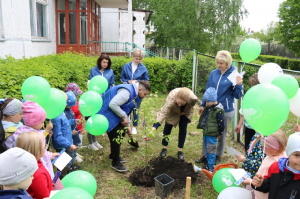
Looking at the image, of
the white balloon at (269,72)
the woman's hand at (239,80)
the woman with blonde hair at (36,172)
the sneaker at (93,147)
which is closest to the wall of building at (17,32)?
the sneaker at (93,147)

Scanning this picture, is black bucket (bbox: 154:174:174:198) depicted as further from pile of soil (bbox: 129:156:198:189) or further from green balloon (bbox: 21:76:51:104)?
green balloon (bbox: 21:76:51:104)

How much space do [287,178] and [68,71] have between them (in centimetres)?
495

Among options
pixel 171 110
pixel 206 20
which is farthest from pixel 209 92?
pixel 206 20

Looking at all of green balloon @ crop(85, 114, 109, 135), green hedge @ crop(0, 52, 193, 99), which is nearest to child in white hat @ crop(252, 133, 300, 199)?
green balloon @ crop(85, 114, 109, 135)

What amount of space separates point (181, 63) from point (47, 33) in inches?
222

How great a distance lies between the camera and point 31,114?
214 centimetres

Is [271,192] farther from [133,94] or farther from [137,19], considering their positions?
[137,19]

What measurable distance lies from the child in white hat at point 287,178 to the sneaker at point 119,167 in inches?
86.2

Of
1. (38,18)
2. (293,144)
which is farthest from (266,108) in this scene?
(38,18)

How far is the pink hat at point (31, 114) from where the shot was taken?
84.4 inches

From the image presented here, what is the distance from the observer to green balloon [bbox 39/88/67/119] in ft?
8.24

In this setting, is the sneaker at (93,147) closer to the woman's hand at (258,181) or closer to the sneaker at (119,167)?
the sneaker at (119,167)

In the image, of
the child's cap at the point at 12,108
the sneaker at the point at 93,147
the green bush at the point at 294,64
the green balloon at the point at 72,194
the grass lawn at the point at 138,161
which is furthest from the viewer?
the green bush at the point at 294,64

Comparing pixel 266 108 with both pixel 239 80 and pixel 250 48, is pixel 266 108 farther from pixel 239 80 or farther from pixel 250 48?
pixel 250 48
